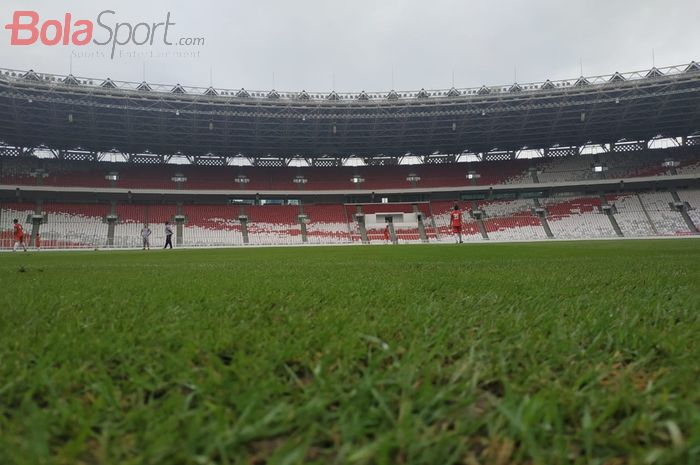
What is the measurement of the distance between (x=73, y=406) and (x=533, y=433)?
833mm

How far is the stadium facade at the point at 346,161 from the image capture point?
27.5 m

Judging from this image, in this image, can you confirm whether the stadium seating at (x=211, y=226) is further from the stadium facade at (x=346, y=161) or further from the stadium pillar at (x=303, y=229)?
the stadium pillar at (x=303, y=229)

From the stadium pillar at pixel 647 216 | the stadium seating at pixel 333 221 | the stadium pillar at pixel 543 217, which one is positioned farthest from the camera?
the stadium pillar at pixel 543 217

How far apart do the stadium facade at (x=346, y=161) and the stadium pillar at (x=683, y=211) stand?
0.15m

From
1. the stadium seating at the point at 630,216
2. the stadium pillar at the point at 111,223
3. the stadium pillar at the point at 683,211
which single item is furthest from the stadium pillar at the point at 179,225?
the stadium pillar at the point at 683,211

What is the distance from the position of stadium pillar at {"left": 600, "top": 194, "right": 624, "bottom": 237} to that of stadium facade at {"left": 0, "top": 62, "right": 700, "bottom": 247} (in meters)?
0.14

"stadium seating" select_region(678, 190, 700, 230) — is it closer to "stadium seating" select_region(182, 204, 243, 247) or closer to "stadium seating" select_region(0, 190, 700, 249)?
"stadium seating" select_region(0, 190, 700, 249)

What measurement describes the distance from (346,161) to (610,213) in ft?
81.4

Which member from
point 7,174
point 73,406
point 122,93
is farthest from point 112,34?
point 73,406

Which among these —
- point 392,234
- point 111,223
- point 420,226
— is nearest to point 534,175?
point 420,226

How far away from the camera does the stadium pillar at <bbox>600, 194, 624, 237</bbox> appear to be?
30673mm

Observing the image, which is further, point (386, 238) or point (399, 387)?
point (386, 238)

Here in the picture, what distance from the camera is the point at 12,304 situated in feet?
6.28

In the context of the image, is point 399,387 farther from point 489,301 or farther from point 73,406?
point 489,301
